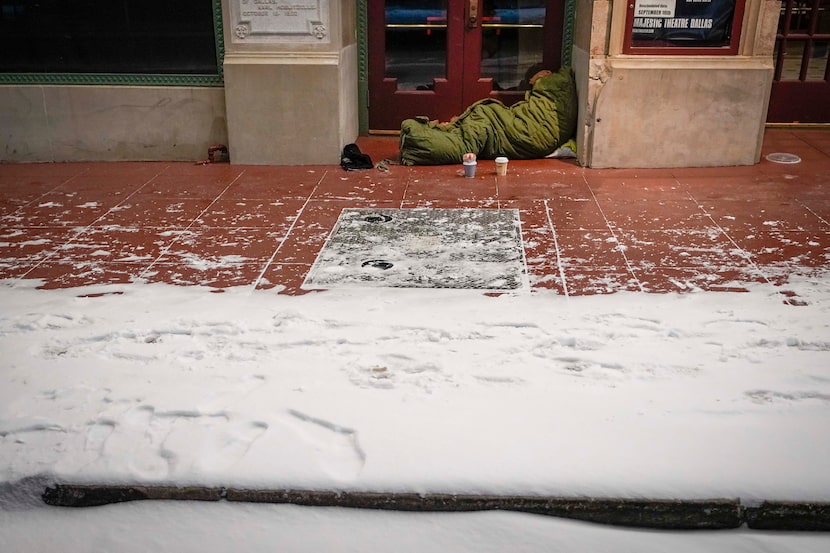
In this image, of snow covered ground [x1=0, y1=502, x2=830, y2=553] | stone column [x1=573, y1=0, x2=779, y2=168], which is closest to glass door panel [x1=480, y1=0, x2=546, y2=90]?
stone column [x1=573, y1=0, x2=779, y2=168]

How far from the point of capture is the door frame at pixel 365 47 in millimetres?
7328

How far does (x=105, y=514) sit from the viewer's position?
2744mm

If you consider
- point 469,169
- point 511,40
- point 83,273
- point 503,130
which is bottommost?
point 83,273

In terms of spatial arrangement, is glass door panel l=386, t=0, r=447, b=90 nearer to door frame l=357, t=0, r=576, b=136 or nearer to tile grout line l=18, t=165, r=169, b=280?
door frame l=357, t=0, r=576, b=136

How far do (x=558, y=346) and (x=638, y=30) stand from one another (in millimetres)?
3836

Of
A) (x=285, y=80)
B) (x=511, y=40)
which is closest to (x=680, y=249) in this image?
(x=511, y=40)

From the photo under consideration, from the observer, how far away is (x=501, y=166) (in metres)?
6.54

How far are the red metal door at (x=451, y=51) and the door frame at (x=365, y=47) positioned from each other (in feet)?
0.16

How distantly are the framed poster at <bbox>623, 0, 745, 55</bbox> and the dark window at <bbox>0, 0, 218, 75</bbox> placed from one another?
3.58m

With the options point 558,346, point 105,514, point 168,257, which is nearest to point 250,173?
point 168,257

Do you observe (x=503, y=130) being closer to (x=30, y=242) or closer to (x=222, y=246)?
(x=222, y=246)

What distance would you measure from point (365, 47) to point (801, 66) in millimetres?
4345

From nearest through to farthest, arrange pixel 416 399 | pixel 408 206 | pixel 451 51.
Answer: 1. pixel 416 399
2. pixel 408 206
3. pixel 451 51

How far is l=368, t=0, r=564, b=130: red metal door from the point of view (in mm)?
7355
